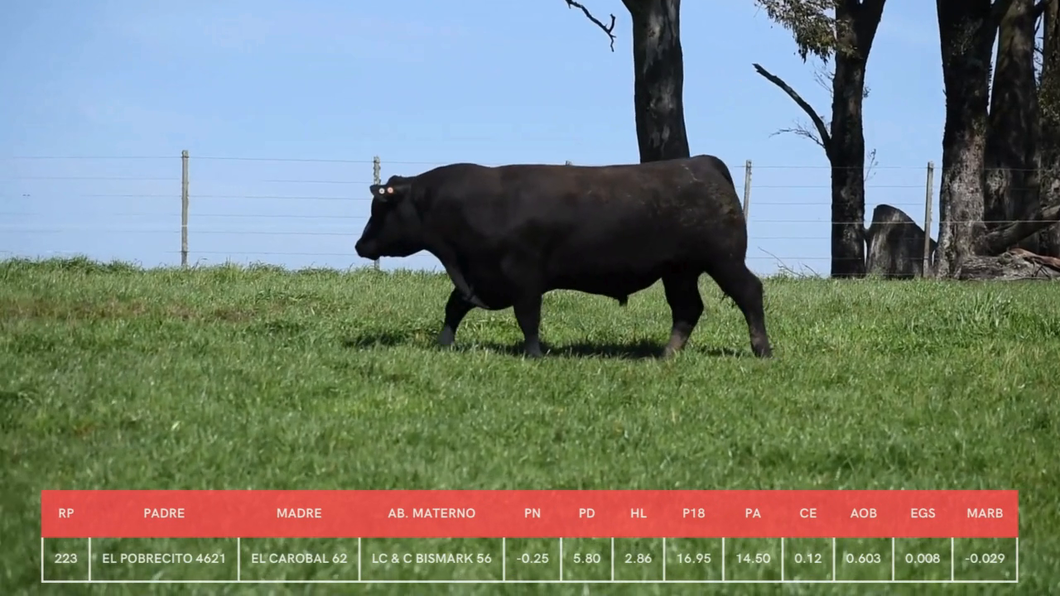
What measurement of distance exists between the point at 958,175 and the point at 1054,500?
62.4 ft

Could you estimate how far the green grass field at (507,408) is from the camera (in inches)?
237

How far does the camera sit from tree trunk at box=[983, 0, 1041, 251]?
25.0 metres

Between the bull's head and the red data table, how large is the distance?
5056 millimetres

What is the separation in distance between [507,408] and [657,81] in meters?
13.5

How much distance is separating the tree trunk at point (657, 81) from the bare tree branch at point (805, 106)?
6844 millimetres

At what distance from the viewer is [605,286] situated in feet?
33.4

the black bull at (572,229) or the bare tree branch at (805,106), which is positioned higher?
the bare tree branch at (805,106)

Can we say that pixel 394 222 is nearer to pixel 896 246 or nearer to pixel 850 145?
pixel 850 145

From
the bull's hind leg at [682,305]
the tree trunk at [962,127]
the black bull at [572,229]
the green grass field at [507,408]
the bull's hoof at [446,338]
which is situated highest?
the tree trunk at [962,127]

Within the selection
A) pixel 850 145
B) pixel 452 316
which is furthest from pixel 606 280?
pixel 850 145

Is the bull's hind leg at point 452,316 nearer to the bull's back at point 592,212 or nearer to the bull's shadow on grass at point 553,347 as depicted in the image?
the bull's shadow on grass at point 553,347

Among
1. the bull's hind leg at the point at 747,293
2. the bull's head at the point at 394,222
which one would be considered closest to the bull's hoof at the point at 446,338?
the bull's head at the point at 394,222

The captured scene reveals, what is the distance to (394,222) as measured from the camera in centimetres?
1067

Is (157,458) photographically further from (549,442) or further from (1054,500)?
(1054,500)
